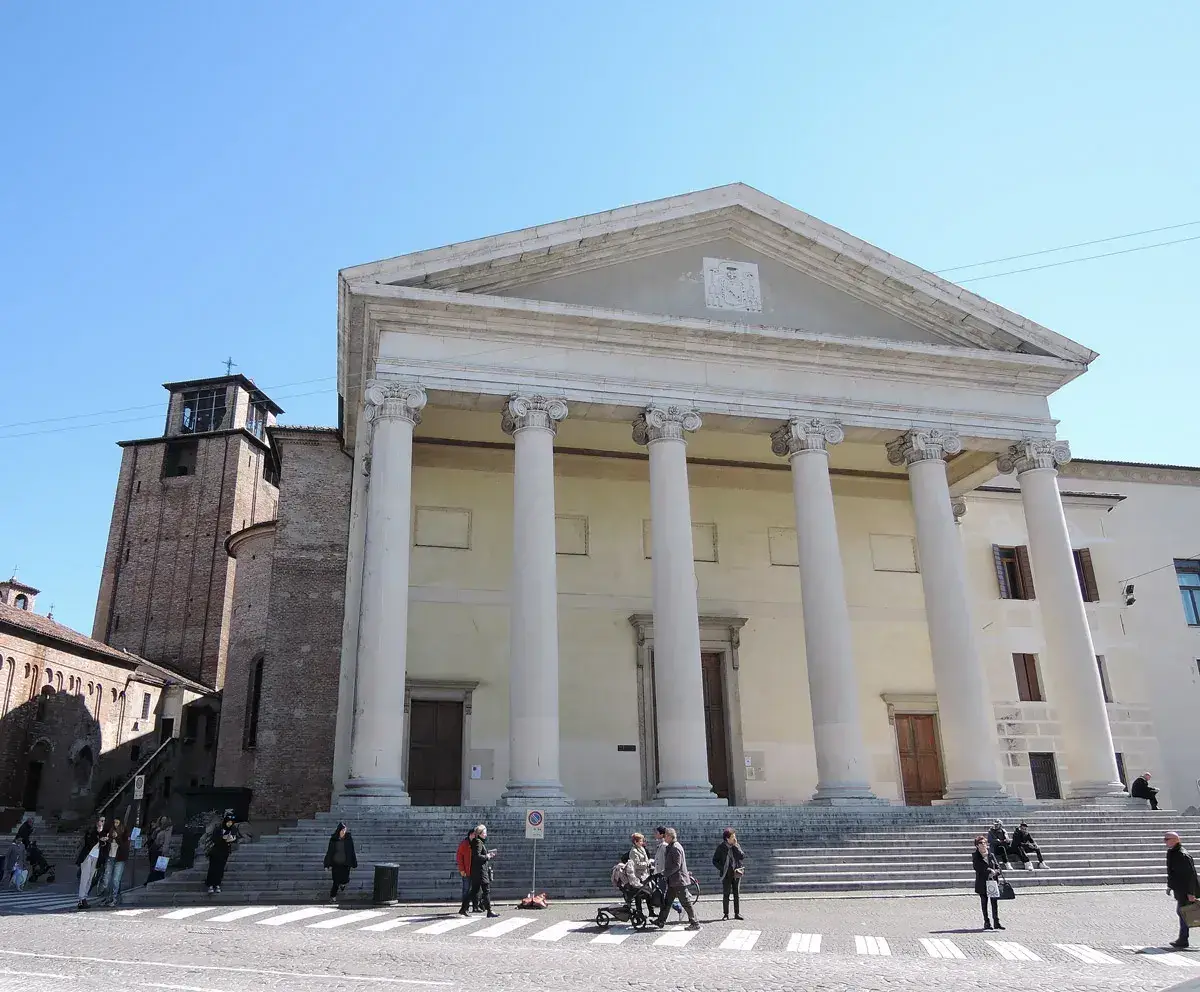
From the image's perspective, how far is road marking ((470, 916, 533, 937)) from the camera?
11.3m

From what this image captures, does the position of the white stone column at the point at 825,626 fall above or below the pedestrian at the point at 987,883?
above

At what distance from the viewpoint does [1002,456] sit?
24516 mm

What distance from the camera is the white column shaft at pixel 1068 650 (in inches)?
846

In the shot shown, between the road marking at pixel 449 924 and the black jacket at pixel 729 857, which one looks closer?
the road marking at pixel 449 924

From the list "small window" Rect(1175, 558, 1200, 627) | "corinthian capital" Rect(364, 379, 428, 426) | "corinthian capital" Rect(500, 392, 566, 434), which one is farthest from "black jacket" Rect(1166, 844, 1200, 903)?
"small window" Rect(1175, 558, 1200, 627)

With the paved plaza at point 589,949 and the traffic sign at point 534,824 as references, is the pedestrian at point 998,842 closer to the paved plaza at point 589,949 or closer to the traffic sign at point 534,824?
the paved plaza at point 589,949

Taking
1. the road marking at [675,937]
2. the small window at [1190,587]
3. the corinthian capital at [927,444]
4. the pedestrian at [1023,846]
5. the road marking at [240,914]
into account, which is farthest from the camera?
the small window at [1190,587]

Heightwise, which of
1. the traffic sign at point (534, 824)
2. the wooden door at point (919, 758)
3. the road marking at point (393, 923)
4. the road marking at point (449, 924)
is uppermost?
the wooden door at point (919, 758)

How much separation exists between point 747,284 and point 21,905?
18663mm

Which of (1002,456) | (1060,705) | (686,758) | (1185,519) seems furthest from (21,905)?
(1185,519)

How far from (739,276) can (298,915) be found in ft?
54.0

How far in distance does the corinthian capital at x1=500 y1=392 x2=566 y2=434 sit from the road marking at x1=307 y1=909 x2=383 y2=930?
34.0 ft

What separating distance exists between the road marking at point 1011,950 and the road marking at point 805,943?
178 centimetres

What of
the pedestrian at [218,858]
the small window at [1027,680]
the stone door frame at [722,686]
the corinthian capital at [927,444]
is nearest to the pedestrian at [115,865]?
the pedestrian at [218,858]
